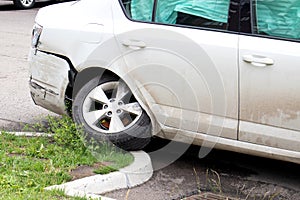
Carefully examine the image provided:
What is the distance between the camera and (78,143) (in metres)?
5.20

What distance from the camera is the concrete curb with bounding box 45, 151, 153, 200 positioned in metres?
4.35

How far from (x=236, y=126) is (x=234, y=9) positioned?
893 mm

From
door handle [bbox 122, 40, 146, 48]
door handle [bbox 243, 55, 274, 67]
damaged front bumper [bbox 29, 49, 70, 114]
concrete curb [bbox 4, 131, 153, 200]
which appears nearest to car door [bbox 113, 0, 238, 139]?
door handle [bbox 122, 40, 146, 48]

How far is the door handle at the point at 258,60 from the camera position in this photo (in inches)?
176

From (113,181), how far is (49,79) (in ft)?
4.38

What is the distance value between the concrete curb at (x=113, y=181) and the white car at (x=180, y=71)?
222mm

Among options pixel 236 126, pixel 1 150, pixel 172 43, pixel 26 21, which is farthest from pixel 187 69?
pixel 26 21

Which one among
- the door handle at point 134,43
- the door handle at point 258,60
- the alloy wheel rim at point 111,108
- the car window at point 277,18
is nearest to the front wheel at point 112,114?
the alloy wheel rim at point 111,108

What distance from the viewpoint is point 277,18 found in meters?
4.61

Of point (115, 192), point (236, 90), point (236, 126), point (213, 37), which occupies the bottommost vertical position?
point (115, 192)

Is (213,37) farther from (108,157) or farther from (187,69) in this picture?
(108,157)

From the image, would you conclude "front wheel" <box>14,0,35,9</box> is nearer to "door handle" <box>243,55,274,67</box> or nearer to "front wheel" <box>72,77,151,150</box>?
"front wheel" <box>72,77,151,150</box>

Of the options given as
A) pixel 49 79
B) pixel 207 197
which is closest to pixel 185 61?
pixel 207 197

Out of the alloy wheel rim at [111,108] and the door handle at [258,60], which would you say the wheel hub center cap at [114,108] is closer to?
the alloy wheel rim at [111,108]
